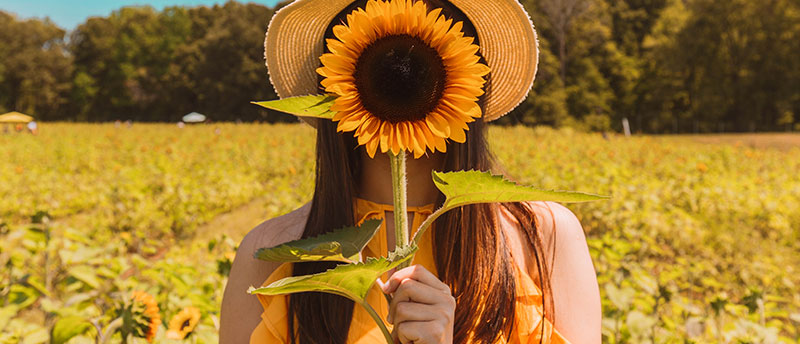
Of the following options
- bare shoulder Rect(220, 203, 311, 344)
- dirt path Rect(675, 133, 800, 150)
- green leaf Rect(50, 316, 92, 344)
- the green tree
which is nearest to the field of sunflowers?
green leaf Rect(50, 316, 92, 344)

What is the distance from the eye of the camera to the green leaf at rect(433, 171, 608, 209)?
1.61 ft

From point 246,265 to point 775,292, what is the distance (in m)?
3.83

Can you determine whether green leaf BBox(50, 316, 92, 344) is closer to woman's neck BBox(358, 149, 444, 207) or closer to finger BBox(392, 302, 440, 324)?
woman's neck BBox(358, 149, 444, 207)

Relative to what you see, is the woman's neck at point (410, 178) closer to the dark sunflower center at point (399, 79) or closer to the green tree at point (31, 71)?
the dark sunflower center at point (399, 79)

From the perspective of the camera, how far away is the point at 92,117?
47750mm

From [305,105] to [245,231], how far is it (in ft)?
16.6

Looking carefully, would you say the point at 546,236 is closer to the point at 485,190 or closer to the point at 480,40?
the point at 480,40

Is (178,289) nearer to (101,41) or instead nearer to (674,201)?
(674,201)

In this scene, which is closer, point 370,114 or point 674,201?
point 370,114

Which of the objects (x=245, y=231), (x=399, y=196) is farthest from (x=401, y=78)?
(x=245, y=231)

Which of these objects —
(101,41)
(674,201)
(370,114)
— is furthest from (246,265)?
(101,41)

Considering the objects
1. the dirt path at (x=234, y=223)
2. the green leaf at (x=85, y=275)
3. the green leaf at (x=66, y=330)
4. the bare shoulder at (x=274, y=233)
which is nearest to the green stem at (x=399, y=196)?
the bare shoulder at (x=274, y=233)

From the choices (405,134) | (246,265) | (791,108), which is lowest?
(246,265)

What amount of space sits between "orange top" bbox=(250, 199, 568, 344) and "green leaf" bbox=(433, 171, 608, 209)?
50cm
